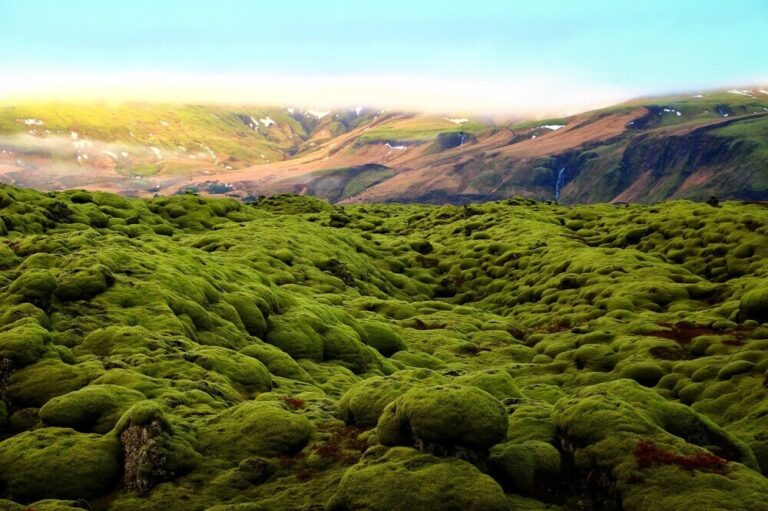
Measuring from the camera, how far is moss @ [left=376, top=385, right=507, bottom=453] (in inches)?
896

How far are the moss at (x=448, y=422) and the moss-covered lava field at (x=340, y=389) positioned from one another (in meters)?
0.08

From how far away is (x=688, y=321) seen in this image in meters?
63.1

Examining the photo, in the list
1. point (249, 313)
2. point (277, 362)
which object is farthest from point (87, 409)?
point (249, 313)

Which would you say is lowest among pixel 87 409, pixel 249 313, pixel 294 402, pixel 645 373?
pixel 645 373

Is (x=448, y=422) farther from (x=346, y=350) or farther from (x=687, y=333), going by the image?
(x=687, y=333)

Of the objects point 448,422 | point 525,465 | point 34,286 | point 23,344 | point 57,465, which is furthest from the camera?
point 34,286

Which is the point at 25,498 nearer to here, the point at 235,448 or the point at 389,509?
the point at 235,448

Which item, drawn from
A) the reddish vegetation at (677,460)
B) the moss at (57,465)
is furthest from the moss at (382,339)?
the reddish vegetation at (677,460)

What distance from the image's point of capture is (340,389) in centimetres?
4003

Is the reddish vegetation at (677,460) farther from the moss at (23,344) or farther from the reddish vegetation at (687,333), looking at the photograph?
the reddish vegetation at (687,333)

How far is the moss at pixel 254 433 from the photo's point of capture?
2609 centimetres

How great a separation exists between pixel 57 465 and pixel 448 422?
585 inches

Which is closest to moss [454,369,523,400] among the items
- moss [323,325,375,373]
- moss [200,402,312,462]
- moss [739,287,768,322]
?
moss [200,402,312,462]

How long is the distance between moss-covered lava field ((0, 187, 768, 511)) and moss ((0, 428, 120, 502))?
0.24ft
